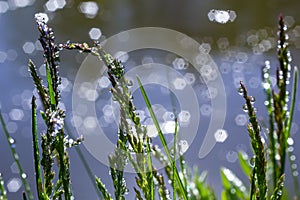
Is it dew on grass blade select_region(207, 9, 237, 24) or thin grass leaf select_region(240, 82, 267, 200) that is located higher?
dew on grass blade select_region(207, 9, 237, 24)

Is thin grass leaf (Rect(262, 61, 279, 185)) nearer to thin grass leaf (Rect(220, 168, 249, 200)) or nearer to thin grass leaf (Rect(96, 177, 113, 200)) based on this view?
thin grass leaf (Rect(96, 177, 113, 200))

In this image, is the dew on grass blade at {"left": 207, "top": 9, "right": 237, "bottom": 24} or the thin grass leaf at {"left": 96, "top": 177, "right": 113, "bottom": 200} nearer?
the thin grass leaf at {"left": 96, "top": 177, "right": 113, "bottom": 200}

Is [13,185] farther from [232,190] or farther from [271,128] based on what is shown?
[271,128]

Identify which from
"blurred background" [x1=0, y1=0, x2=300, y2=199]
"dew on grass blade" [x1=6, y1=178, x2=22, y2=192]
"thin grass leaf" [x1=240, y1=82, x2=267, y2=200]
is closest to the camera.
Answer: "thin grass leaf" [x1=240, y1=82, x2=267, y2=200]

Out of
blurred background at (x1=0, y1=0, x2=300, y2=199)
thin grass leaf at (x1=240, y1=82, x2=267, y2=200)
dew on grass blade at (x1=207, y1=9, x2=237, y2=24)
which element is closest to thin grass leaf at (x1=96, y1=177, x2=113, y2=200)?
thin grass leaf at (x1=240, y1=82, x2=267, y2=200)

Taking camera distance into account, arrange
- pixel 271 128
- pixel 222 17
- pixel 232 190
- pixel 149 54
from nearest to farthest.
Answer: pixel 271 128 < pixel 232 190 < pixel 149 54 < pixel 222 17

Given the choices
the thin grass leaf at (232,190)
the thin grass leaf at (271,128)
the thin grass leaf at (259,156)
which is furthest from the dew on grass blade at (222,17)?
the thin grass leaf at (259,156)

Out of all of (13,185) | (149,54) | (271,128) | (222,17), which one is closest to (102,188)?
(271,128)

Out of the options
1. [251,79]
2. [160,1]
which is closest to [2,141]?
[251,79]
